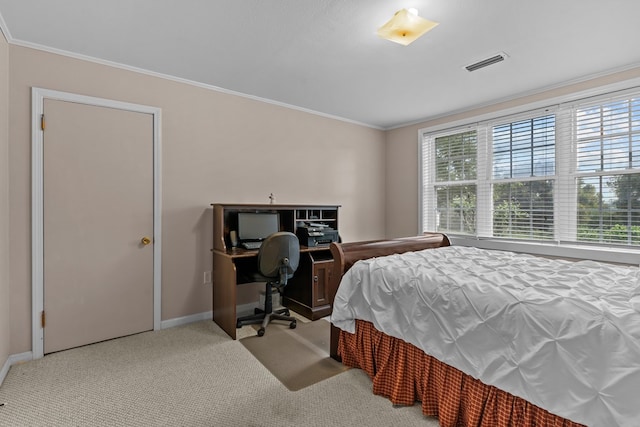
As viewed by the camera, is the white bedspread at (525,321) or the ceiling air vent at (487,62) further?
the ceiling air vent at (487,62)

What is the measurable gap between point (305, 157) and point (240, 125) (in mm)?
949

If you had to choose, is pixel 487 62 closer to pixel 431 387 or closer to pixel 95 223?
pixel 431 387

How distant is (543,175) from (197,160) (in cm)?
375

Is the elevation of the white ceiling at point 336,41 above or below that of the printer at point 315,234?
above

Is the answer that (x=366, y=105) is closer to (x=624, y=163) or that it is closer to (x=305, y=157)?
(x=305, y=157)

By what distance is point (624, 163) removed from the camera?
2.90 meters

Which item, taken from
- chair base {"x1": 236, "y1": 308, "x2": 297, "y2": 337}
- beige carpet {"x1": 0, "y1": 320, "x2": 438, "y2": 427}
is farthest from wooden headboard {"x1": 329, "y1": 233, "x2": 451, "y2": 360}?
chair base {"x1": 236, "y1": 308, "x2": 297, "y2": 337}

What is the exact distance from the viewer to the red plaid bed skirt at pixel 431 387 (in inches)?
55.1

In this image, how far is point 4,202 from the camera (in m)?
2.27

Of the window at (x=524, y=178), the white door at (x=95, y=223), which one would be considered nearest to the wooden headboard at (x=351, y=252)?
the window at (x=524, y=178)

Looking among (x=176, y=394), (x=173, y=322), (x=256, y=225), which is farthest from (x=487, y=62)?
(x=173, y=322)

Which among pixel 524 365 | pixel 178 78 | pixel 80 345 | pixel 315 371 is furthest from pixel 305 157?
pixel 524 365

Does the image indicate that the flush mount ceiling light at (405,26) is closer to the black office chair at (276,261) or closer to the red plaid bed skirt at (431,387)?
the black office chair at (276,261)

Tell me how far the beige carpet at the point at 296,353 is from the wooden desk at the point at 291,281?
0.28 m
